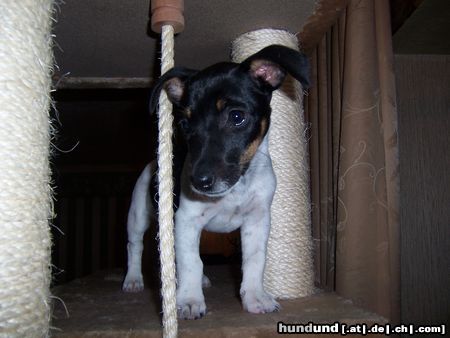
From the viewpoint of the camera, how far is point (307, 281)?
2260 millimetres

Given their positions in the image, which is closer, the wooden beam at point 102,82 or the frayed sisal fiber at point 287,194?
the frayed sisal fiber at point 287,194

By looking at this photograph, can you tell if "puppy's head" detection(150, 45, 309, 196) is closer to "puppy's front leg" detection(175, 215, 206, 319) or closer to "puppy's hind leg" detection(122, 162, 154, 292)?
"puppy's front leg" detection(175, 215, 206, 319)

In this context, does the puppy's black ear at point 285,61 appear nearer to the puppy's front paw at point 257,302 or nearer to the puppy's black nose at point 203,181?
the puppy's black nose at point 203,181

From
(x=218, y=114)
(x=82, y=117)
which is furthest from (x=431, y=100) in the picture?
(x=82, y=117)

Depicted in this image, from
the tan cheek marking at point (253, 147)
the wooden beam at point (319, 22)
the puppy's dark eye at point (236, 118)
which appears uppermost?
the wooden beam at point (319, 22)

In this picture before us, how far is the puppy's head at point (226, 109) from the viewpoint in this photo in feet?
5.84

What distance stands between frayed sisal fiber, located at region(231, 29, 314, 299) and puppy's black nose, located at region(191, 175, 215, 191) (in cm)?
67

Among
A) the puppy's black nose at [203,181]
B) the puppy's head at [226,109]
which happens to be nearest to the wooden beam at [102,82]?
the puppy's head at [226,109]

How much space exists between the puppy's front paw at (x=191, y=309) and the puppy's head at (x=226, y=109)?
0.48m

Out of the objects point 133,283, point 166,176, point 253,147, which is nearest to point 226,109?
point 253,147

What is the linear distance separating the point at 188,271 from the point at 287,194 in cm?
74

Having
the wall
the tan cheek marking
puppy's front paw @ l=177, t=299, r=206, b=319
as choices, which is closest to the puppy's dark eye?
the tan cheek marking

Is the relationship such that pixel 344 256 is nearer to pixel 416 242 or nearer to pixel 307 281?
pixel 307 281

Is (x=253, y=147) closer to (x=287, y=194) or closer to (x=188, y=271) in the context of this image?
(x=287, y=194)
